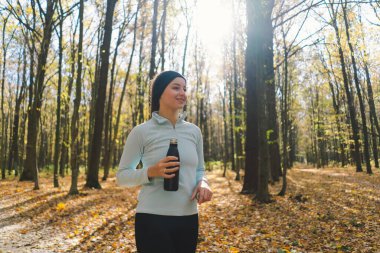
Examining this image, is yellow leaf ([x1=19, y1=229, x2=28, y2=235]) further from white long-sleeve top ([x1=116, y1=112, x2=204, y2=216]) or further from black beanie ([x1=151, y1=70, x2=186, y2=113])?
black beanie ([x1=151, y1=70, x2=186, y2=113])

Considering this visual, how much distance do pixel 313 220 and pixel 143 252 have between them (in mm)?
7103

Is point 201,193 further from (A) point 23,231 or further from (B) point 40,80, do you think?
(B) point 40,80

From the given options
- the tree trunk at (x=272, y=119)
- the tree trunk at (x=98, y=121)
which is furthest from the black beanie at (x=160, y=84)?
the tree trunk at (x=98, y=121)

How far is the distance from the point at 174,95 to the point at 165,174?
625 mm

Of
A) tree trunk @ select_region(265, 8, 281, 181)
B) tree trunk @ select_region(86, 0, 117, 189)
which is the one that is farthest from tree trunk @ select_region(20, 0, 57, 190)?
tree trunk @ select_region(265, 8, 281, 181)

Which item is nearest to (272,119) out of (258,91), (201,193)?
(258,91)

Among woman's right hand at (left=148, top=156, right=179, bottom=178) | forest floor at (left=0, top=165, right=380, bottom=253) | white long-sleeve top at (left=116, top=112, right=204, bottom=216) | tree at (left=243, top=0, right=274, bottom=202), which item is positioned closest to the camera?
woman's right hand at (left=148, top=156, right=179, bottom=178)

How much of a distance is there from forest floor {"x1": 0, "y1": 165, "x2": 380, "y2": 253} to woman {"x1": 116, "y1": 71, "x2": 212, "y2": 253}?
441 cm

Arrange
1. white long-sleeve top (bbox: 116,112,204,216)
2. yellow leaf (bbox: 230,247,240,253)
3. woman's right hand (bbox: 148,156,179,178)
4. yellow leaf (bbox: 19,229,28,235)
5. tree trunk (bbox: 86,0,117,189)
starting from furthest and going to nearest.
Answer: tree trunk (bbox: 86,0,117,189), yellow leaf (bbox: 19,229,28,235), yellow leaf (bbox: 230,247,240,253), white long-sleeve top (bbox: 116,112,204,216), woman's right hand (bbox: 148,156,179,178)

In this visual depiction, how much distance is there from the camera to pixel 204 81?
1399 inches

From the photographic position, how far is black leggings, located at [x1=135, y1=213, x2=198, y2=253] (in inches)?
→ 75.6

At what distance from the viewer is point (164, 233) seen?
1.92 m

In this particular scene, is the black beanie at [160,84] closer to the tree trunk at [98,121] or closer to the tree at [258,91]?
the tree at [258,91]

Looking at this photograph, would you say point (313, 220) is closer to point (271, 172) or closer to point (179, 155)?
point (179, 155)
